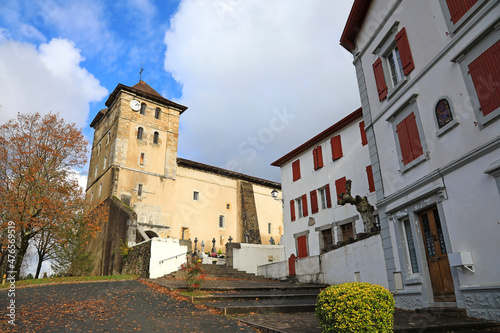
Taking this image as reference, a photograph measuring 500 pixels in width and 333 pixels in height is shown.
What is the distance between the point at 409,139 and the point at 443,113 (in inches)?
53.8

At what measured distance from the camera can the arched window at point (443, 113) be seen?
25.9ft

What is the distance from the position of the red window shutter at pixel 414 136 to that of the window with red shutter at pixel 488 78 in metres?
2.06

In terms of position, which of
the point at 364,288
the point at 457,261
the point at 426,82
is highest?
the point at 426,82

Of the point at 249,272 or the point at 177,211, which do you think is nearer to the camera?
the point at 249,272

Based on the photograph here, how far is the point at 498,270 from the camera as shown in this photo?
20.8ft

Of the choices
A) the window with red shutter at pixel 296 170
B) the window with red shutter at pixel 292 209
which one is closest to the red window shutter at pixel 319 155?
the window with red shutter at pixel 296 170

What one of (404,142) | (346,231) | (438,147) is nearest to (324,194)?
(346,231)

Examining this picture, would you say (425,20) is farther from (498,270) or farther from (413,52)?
(498,270)

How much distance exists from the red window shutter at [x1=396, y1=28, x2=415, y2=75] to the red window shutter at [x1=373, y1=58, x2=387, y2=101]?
1091 millimetres

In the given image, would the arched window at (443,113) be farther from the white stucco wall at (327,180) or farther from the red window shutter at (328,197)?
the red window shutter at (328,197)

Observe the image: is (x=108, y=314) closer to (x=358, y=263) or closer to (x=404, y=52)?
(x=358, y=263)

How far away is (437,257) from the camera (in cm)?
820

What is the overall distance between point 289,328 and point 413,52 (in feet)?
26.0

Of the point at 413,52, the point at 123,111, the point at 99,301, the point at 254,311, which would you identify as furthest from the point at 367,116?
the point at 123,111
